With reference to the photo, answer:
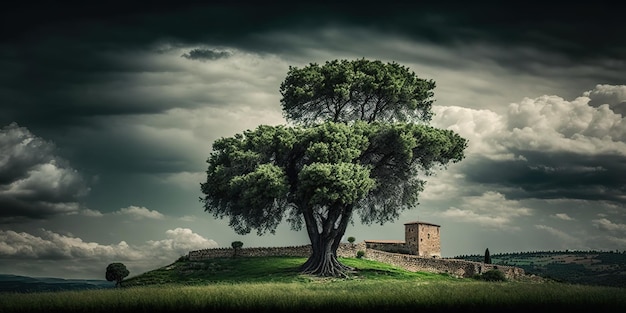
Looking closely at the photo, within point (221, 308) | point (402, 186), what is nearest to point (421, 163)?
point (402, 186)

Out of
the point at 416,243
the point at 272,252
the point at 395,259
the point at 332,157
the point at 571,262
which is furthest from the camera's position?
the point at 571,262

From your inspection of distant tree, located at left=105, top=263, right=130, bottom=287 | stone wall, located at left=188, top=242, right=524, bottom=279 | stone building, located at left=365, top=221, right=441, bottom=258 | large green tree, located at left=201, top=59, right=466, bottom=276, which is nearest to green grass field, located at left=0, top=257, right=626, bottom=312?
large green tree, located at left=201, top=59, right=466, bottom=276

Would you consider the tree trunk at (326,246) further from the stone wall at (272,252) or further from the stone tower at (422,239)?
the stone tower at (422,239)

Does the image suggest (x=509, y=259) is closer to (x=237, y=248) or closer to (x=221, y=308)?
(x=237, y=248)

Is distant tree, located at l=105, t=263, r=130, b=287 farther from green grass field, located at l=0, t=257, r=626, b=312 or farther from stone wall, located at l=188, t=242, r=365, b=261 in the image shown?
green grass field, located at l=0, t=257, r=626, b=312

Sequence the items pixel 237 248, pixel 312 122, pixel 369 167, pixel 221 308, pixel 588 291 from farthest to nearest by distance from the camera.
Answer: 1. pixel 237 248
2. pixel 312 122
3. pixel 369 167
4. pixel 588 291
5. pixel 221 308

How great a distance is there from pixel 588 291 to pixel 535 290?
8.64ft

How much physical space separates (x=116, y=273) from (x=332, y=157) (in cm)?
2340

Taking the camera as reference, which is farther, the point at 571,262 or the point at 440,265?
the point at 571,262

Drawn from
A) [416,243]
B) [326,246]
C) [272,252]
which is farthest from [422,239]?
[326,246]

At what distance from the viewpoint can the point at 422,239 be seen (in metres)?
81.1

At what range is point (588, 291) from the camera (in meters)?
31.7

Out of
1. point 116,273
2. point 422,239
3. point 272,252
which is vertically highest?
point 422,239

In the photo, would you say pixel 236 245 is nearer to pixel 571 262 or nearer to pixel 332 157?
pixel 332 157
